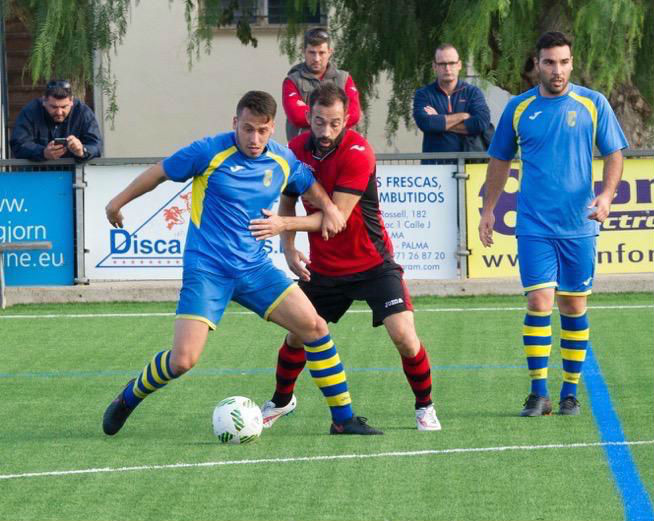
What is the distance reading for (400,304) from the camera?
7.71 metres

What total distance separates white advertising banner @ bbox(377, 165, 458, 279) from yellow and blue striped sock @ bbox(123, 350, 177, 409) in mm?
6220

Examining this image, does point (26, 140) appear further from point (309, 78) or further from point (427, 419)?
point (427, 419)

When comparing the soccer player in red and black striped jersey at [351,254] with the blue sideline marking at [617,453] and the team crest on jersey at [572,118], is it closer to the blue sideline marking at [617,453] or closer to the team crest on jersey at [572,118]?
the blue sideline marking at [617,453]

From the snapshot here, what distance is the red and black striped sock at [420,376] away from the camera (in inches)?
304

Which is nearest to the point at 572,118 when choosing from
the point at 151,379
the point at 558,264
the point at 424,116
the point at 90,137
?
the point at 558,264

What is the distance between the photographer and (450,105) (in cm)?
1354

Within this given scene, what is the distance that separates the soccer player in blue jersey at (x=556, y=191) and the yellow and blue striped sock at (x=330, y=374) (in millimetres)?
1081

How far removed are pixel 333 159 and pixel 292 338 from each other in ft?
3.38

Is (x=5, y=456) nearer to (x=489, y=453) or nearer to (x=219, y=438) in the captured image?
(x=219, y=438)

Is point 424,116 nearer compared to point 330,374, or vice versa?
point 330,374

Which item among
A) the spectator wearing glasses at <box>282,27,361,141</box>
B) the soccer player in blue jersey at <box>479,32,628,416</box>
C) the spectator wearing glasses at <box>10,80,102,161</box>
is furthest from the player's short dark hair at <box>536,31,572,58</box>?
the spectator wearing glasses at <box>10,80,102,161</box>

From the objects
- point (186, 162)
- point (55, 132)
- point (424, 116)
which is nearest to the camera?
point (186, 162)

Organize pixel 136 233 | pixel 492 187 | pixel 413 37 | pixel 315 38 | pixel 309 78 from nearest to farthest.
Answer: pixel 492 187 < pixel 315 38 < pixel 309 78 < pixel 136 233 < pixel 413 37

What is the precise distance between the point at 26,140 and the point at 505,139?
21.3ft
